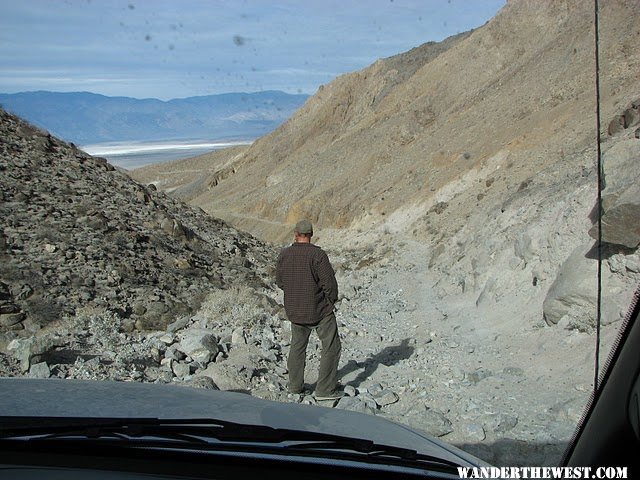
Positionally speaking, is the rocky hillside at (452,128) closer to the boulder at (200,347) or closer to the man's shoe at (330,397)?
the boulder at (200,347)

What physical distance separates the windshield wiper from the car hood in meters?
0.14

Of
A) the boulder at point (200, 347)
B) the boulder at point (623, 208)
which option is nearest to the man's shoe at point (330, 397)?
the boulder at point (200, 347)

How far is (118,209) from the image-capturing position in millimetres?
13609

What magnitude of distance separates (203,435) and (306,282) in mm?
4226

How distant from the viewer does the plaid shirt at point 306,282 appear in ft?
21.8

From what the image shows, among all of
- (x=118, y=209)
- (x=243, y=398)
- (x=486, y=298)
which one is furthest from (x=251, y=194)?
(x=243, y=398)

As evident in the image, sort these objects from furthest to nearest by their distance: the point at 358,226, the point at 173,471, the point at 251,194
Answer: the point at 251,194
the point at 358,226
the point at 173,471

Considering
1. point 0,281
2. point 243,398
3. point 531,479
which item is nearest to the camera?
point 531,479

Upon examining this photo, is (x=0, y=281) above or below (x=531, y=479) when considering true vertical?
above

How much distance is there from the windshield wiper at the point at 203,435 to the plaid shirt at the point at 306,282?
4009mm

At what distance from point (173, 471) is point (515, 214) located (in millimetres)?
→ 12261

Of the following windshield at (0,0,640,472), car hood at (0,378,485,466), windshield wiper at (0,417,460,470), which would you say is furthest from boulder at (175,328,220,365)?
windshield wiper at (0,417,460,470)

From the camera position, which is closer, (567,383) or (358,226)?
(567,383)

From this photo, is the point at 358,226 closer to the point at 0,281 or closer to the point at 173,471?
the point at 0,281
